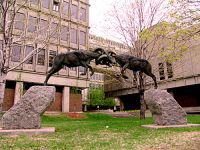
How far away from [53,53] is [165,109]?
2496 cm

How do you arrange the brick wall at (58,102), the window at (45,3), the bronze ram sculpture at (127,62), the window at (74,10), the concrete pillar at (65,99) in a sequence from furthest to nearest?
the window at (74,10) < the concrete pillar at (65,99) < the brick wall at (58,102) < the window at (45,3) < the bronze ram sculpture at (127,62)

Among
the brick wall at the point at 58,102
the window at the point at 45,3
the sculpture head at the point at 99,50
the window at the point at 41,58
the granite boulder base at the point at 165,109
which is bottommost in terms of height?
the granite boulder base at the point at 165,109

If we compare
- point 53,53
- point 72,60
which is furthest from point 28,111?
point 53,53

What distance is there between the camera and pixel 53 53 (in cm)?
3334

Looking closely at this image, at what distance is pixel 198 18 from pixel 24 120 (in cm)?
1037

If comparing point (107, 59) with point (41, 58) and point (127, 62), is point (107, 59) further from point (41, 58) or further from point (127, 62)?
point (41, 58)

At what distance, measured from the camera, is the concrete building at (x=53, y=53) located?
29578mm

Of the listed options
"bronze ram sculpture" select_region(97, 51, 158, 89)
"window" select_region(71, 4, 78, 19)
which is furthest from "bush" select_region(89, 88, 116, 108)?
"bronze ram sculpture" select_region(97, 51, 158, 89)

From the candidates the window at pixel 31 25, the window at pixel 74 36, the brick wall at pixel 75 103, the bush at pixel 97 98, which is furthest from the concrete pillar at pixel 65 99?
the bush at pixel 97 98

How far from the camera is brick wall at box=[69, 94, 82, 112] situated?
3551 cm

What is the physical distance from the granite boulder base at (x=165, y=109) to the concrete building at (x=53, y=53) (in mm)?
19322

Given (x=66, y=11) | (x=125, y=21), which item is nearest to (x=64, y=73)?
(x=66, y=11)

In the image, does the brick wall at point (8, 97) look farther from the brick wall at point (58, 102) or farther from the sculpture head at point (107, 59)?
the sculpture head at point (107, 59)

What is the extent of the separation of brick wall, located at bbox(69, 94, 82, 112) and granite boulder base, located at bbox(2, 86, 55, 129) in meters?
25.9
